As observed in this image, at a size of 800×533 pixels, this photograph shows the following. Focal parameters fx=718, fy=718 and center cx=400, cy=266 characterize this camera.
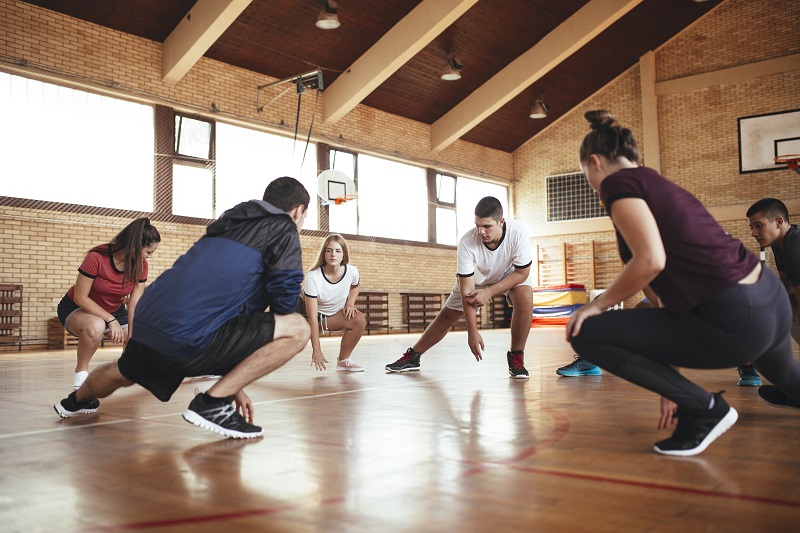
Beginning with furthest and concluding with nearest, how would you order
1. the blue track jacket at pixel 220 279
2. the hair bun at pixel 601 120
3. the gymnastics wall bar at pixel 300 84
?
1. the gymnastics wall bar at pixel 300 84
2. the blue track jacket at pixel 220 279
3. the hair bun at pixel 601 120

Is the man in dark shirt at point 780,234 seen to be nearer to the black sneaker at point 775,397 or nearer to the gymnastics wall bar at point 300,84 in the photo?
the black sneaker at point 775,397

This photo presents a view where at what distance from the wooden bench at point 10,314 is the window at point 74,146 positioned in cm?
144

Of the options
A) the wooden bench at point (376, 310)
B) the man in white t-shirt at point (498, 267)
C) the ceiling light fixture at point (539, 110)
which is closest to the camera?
the man in white t-shirt at point (498, 267)

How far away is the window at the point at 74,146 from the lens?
1078 cm

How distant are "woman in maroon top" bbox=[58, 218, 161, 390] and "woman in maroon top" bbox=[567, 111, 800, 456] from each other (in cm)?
284

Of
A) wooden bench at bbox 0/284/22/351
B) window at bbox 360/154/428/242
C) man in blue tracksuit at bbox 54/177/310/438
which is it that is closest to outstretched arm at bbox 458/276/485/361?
man in blue tracksuit at bbox 54/177/310/438

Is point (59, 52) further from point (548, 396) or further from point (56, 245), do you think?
point (548, 396)

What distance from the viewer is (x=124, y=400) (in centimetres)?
412

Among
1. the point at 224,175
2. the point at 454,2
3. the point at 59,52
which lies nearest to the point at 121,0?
the point at 59,52

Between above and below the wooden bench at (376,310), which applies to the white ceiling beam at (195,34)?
above

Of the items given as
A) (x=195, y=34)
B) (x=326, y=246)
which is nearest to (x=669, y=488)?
(x=326, y=246)

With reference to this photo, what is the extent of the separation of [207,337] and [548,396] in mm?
2064

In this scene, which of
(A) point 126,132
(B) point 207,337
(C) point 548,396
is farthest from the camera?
(A) point 126,132

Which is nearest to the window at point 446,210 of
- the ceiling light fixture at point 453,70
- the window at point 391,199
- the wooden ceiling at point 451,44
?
the window at point 391,199
